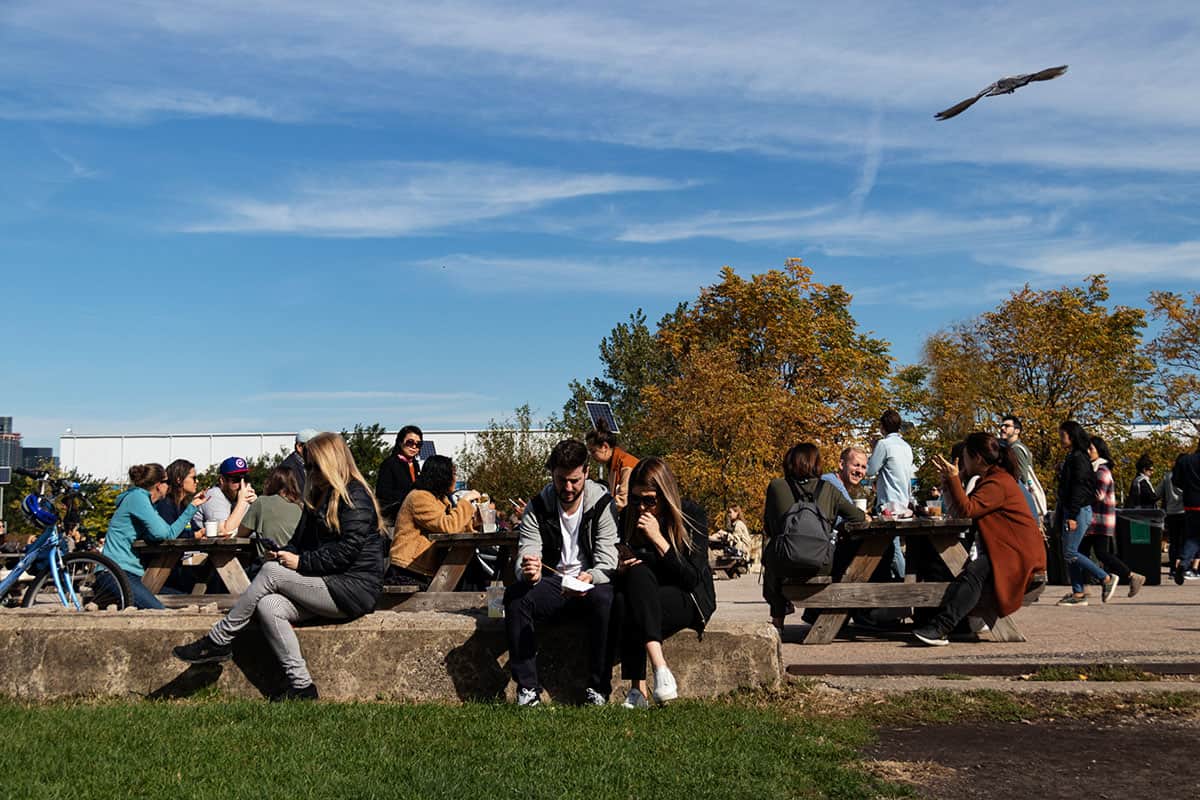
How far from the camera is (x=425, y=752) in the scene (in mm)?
5500

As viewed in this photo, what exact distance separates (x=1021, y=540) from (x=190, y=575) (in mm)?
7202

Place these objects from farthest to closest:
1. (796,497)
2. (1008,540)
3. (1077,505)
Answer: (1077,505) → (796,497) → (1008,540)

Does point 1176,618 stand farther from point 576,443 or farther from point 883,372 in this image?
point 883,372

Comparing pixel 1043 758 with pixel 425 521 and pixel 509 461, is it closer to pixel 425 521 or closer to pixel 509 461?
pixel 425 521

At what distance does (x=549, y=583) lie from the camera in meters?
6.93

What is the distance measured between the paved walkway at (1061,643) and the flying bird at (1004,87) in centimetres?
492

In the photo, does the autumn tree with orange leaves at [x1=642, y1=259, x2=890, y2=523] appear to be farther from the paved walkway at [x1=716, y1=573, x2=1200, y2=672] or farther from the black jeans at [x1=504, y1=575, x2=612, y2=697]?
the black jeans at [x1=504, y1=575, x2=612, y2=697]

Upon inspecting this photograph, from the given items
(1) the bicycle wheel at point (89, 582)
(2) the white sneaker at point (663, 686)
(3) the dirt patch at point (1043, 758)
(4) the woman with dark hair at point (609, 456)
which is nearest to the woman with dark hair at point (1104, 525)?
(4) the woman with dark hair at point (609, 456)

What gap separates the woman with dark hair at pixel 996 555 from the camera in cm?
884

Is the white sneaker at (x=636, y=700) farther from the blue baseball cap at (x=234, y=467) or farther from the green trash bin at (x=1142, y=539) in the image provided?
the green trash bin at (x=1142, y=539)

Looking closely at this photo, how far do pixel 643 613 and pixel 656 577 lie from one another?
1.09 ft

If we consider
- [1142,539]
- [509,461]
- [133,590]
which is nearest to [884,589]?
[133,590]

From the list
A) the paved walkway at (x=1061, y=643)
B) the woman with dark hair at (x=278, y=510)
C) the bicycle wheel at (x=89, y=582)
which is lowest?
the paved walkway at (x=1061, y=643)

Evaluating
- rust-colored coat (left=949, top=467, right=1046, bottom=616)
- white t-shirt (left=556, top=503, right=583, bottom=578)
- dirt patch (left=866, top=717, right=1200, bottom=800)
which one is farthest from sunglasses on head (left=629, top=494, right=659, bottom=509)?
rust-colored coat (left=949, top=467, right=1046, bottom=616)
